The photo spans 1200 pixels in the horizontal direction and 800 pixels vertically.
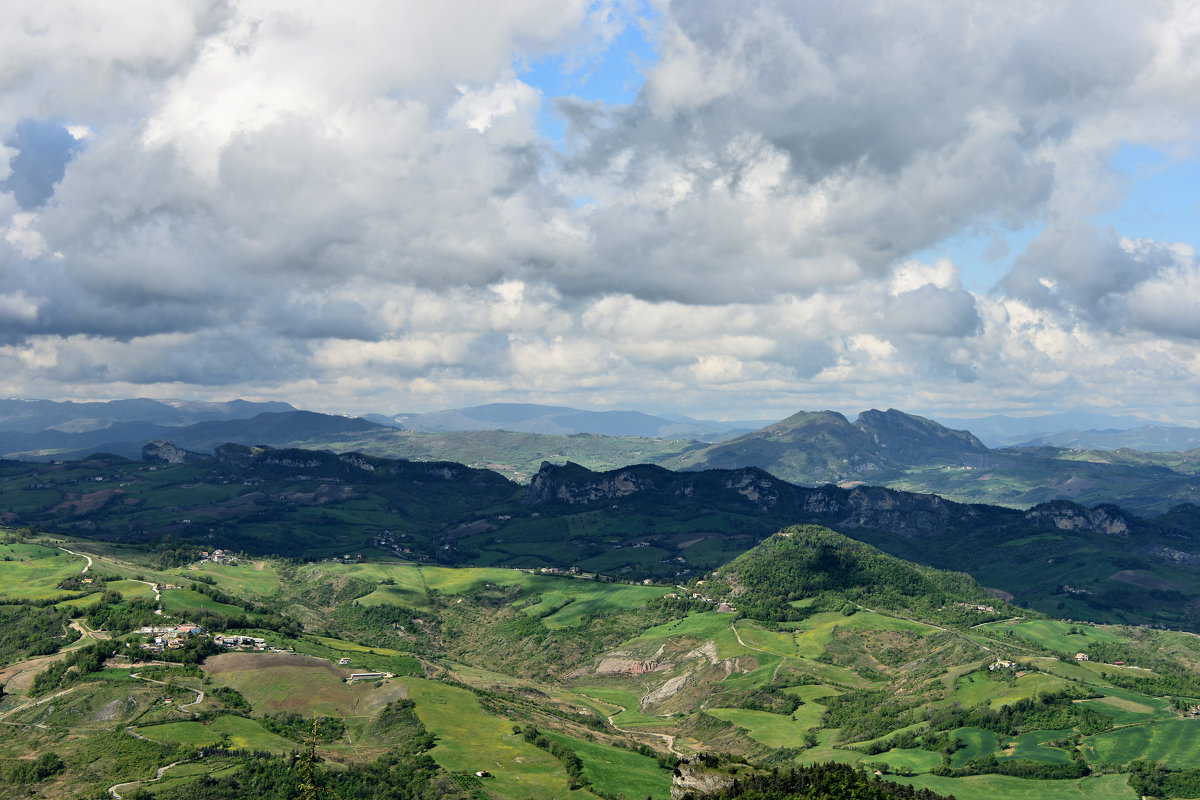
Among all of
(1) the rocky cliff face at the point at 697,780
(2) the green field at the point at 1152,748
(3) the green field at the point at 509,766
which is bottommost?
(3) the green field at the point at 509,766

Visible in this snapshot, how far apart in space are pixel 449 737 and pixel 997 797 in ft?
401

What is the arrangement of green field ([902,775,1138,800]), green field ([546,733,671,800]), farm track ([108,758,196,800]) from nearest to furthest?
farm track ([108,758,196,800])
green field ([902,775,1138,800])
green field ([546,733,671,800])

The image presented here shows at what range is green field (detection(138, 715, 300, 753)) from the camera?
586 feet

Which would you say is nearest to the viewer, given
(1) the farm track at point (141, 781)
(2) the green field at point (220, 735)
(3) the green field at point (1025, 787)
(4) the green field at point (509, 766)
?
(1) the farm track at point (141, 781)

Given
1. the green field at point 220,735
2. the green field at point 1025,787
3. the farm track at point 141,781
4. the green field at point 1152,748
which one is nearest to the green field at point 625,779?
the green field at point 1025,787

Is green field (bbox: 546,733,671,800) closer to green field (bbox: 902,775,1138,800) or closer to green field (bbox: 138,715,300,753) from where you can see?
green field (bbox: 902,775,1138,800)

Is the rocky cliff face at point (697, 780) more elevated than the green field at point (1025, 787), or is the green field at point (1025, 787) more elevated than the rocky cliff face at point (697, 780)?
the rocky cliff face at point (697, 780)

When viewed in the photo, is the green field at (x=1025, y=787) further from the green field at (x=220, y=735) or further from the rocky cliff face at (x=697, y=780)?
the green field at (x=220, y=735)

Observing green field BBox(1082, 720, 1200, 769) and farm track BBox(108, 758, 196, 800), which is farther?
green field BBox(1082, 720, 1200, 769)

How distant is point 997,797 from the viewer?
179m

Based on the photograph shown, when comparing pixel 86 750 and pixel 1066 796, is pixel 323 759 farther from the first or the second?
pixel 1066 796

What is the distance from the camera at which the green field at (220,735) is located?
179 meters

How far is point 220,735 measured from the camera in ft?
601

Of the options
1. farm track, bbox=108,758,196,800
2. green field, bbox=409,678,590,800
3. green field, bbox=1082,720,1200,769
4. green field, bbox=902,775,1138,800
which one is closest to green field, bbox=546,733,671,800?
green field, bbox=409,678,590,800
